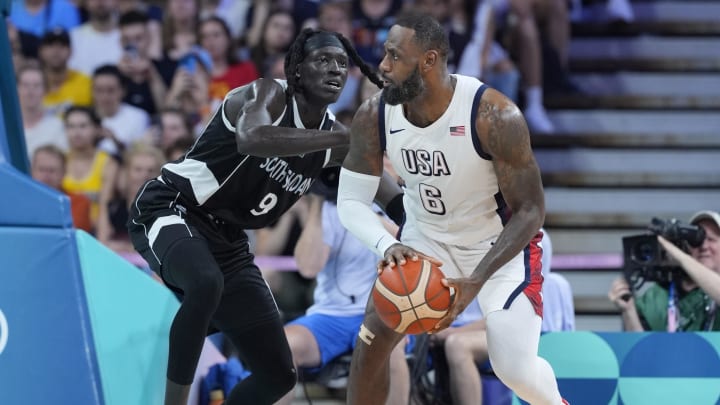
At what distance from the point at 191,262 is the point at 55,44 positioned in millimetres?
5071

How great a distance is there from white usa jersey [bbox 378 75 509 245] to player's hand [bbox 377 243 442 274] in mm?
335

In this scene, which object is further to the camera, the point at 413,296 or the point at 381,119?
the point at 381,119

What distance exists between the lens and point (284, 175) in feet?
17.1

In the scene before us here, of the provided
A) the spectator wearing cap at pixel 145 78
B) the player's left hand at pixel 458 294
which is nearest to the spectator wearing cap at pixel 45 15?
the spectator wearing cap at pixel 145 78

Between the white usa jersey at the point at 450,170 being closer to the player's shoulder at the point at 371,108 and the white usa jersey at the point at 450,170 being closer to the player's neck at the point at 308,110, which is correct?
the player's shoulder at the point at 371,108

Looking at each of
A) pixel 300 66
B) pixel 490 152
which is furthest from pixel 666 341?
pixel 300 66

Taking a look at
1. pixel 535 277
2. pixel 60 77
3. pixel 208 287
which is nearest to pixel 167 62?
pixel 60 77

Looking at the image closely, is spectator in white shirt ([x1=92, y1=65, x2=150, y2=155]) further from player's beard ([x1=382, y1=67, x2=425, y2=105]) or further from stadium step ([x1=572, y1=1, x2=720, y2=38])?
player's beard ([x1=382, y1=67, x2=425, y2=105])

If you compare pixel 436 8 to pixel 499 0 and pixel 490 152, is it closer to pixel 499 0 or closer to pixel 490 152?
pixel 499 0

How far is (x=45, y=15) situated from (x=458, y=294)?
21.0 feet

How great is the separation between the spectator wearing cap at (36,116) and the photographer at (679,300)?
15.6ft

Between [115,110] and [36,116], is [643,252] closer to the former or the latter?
[115,110]

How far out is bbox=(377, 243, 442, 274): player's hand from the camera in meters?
4.54

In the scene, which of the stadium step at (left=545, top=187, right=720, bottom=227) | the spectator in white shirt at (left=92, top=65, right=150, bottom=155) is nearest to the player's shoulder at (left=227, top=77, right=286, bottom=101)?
the spectator in white shirt at (left=92, top=65, right=150, bottom=155)
